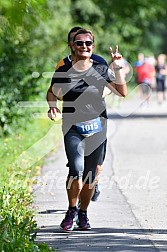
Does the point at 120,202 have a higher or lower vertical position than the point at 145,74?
higher

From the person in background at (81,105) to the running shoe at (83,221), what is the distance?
0.5 inches

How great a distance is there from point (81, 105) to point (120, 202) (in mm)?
2153

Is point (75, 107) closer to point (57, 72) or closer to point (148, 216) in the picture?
point (57, 72)

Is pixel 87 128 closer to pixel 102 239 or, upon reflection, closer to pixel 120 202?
pixel 102 239

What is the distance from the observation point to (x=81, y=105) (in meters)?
8.36

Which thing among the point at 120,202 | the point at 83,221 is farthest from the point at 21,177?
the point at 83,221

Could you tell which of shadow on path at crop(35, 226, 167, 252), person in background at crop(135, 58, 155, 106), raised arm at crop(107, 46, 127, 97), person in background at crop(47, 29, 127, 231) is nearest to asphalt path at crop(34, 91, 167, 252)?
shadow on path at crop(35, 226, 167, 252)

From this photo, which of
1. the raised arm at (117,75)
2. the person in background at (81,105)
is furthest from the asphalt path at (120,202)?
the raised arm at (117,75)

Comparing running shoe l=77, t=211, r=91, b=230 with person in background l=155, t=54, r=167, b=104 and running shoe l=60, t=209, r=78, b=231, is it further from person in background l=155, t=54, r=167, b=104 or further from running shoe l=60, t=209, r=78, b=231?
person in background l=155, t=54, r=167, b=104

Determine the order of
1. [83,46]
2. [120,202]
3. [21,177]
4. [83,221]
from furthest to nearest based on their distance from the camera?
1. [21,177]
2. [120,202]
3. [83,221]
4. [83,46]

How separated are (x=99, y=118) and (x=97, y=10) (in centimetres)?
3203

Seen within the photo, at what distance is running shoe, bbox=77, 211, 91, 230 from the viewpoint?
8.49 m

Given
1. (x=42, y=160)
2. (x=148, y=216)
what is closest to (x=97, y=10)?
(x=42, y=160)

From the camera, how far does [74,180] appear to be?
834 cm
